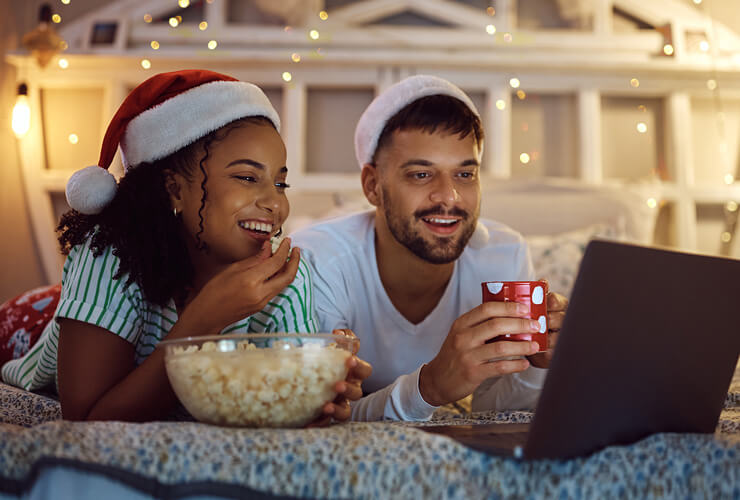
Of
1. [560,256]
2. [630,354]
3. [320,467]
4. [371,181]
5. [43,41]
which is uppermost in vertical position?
[43,41]

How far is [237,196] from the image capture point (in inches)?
47.6

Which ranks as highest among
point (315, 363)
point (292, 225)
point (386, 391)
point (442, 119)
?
point (442, 119)

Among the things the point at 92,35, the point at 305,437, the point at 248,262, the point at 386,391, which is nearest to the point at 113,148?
the point at 248,262

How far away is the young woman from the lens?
1069mm

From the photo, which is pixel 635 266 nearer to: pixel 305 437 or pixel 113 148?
pixel 305 437

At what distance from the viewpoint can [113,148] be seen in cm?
130

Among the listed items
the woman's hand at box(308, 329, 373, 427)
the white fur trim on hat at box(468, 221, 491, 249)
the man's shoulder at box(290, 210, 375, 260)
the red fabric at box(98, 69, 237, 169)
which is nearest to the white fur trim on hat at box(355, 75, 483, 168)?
the man's shoulder at box(290, 210, 375, 260)

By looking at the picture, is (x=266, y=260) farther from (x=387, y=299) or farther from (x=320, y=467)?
(x=387, y=299)

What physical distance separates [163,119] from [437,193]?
67cm

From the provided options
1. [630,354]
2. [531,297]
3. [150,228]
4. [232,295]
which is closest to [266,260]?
[232,295]

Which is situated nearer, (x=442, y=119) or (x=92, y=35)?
(x=442, y=119)

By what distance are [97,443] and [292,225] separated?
184 cm

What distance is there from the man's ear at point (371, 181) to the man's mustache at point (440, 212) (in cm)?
19

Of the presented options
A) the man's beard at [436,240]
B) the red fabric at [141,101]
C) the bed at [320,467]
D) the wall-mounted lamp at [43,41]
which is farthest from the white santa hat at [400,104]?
the wall-mounted lamp at [43,41]
